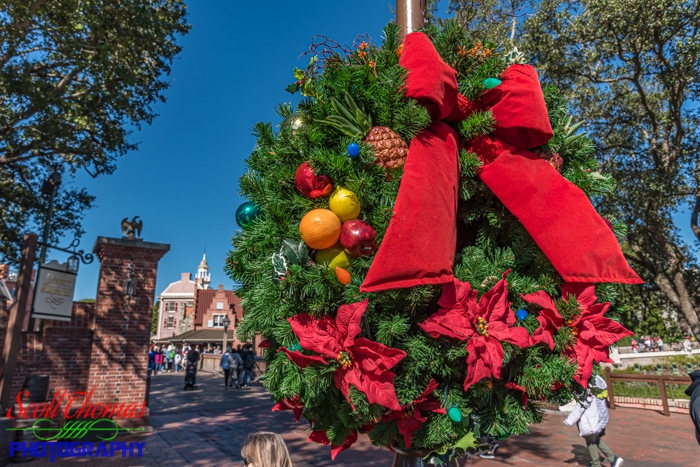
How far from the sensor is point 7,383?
6746 mm

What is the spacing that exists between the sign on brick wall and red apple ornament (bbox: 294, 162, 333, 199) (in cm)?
821

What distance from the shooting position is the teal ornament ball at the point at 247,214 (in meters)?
1.56

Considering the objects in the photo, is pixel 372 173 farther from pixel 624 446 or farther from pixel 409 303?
pixel 624 446

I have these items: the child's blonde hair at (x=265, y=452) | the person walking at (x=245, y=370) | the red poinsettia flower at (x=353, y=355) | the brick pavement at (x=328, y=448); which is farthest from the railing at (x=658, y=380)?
the red poinsettia flower at (x=353, y=355)

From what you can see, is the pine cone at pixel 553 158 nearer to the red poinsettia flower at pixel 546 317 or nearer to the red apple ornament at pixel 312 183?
the red poinsettia flower at pixel 546 317

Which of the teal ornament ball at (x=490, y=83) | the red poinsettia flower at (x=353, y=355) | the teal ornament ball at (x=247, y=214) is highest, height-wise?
the teal ornament ball at (x=490, y=83)

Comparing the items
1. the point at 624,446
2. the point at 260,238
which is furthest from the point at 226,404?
the point at 260,238

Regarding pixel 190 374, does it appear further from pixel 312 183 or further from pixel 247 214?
pixel 312 183

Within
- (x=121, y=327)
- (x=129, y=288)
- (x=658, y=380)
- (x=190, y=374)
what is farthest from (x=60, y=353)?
(x=658, y=380)

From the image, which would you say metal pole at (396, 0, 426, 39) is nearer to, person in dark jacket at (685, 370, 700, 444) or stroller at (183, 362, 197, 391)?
person in dark jacket at (685, 370, 700, 444)

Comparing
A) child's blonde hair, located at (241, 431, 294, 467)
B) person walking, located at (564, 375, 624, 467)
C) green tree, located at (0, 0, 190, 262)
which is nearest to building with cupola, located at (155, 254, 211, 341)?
green tree, located at (0, 0, 190, 262)

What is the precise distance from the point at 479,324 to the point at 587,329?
0.40 metres

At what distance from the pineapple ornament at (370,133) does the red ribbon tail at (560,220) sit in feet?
1.07

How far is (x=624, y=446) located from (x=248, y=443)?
841 centimetres
